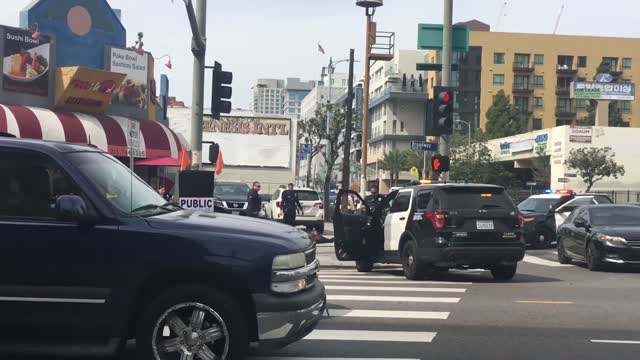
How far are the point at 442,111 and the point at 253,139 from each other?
42.4 meters

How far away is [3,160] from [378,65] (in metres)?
113

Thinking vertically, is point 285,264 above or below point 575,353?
above

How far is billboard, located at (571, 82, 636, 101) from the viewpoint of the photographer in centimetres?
6719

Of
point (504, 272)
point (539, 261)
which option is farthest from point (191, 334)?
point (539, 261)

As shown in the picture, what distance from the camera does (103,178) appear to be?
6.27 meters

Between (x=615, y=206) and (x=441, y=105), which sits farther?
(x=441, y=105)

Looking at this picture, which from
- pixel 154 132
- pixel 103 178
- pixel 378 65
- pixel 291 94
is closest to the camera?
pixel 103 178

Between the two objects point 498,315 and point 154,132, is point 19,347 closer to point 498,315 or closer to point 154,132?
point 498,315

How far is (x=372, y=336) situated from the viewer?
8.27m

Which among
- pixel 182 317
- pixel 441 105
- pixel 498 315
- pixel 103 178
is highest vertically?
pixel 441 105

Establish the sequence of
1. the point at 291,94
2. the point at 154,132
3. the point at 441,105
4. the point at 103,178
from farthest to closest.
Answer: the point at 291,94, the point at 154,132, the point at 441,105, the point at 103,178

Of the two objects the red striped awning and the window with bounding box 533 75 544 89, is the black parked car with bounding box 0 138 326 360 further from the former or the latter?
the window with bounding box 533 75 544 89

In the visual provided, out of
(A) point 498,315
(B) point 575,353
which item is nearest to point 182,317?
(B) point 575,353

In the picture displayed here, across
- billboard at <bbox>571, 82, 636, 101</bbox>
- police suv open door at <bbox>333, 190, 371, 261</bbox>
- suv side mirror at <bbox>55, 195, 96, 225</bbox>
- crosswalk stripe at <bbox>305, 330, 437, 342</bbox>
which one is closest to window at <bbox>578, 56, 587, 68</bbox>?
billboard at <bbox>571, 82, 636, 101</bbox>
